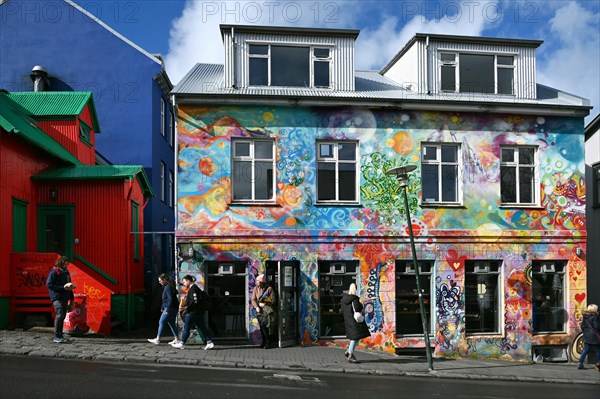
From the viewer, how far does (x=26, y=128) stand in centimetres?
1881

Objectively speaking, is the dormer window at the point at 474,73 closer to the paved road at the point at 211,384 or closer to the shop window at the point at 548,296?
the shop window at the point at 548,296

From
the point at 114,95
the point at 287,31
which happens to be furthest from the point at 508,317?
the point at 114,95

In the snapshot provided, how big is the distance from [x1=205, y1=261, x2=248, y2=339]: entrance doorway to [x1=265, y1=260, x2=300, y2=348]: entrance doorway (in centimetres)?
76

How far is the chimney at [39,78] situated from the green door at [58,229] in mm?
9602

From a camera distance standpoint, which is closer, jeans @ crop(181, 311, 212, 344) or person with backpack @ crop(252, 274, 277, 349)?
jeans @ crop(181, 311, 212, 344)

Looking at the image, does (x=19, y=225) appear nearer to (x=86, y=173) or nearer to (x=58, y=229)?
(x=58, y=229)

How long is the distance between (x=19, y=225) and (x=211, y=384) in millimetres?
9329

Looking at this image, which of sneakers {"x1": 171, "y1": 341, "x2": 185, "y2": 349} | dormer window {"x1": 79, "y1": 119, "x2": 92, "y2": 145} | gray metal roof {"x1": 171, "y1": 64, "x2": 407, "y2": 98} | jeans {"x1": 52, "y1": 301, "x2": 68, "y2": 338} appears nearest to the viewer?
jeans {"x1": 52, "y1": 301, "x2": 68, "y2": 338}

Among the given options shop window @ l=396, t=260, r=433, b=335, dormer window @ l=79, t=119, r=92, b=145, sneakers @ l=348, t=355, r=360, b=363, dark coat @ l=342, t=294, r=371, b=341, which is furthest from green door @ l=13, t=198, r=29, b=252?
shop window @ l=396, t=260, r=433, b=335

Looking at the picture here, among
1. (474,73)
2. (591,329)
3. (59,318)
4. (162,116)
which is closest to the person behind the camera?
(59,318)

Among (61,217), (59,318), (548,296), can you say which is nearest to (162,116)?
(61,217)

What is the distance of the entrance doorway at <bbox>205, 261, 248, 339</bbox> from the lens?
1761 centimetres

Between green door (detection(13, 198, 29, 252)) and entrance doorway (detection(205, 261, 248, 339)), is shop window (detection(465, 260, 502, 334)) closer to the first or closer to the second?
entrance doorway (detection(205, 261, 248, 339))

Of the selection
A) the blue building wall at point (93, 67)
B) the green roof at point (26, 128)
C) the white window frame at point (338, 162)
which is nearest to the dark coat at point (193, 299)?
the white window frame at point (338, 162)
